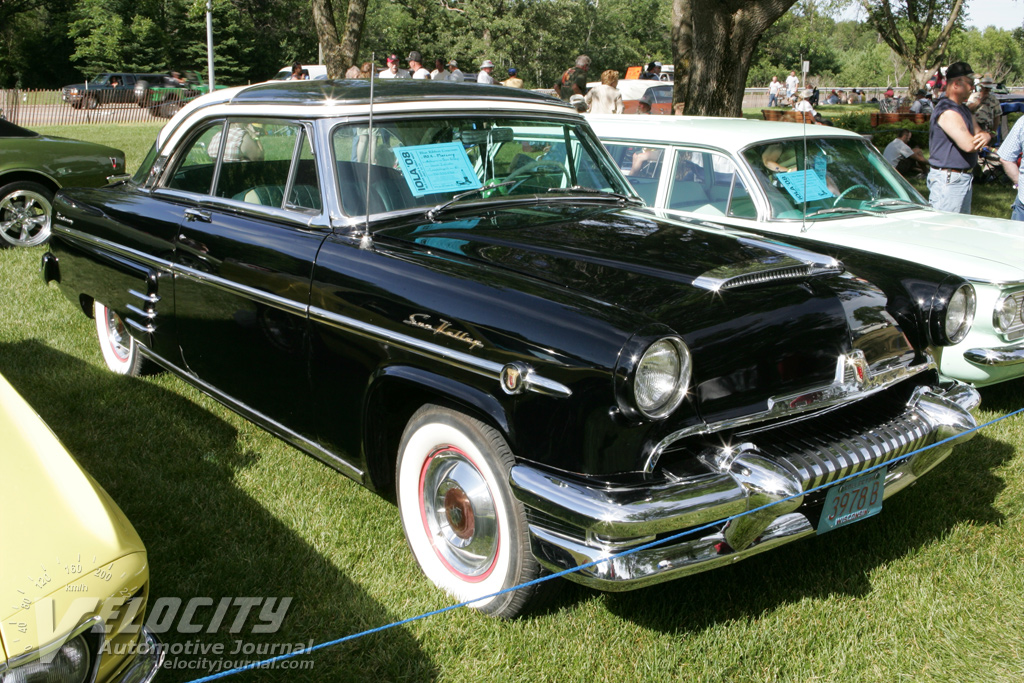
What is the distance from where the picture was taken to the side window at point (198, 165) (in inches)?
164

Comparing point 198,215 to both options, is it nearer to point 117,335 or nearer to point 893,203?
point 117,335

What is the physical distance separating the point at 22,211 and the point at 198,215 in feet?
18.5

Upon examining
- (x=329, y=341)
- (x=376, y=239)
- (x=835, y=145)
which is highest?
(x=835, y=145)

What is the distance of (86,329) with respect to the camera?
615cm

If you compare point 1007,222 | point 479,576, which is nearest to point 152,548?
point 479,576

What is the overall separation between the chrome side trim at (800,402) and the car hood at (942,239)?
6.20 ft

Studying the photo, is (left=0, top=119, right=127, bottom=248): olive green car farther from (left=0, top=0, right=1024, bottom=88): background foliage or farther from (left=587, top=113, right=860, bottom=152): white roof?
(left=0, top=0, right=1024, bottom=88): background foliage

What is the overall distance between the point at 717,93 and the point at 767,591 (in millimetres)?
8314

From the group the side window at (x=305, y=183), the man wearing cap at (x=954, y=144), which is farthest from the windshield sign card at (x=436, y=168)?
the man wearing cap at (x=954, y=144)

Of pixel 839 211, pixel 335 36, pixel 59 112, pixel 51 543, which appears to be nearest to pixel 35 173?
pixel 839 211

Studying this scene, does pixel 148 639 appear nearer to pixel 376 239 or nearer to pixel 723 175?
pixel 376 239

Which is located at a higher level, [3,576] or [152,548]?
[3,576]

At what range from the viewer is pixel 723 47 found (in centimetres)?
1015

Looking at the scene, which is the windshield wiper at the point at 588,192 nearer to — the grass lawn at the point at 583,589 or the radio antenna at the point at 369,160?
the radio antenna at the point at 369,160
